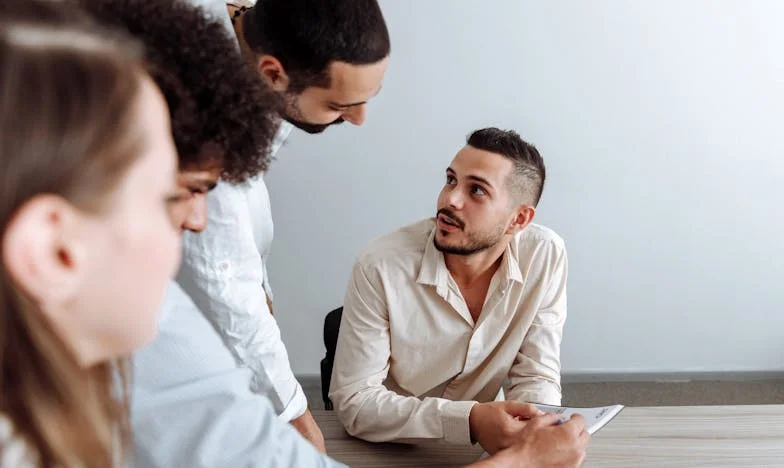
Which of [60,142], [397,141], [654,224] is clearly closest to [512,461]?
[60,142]

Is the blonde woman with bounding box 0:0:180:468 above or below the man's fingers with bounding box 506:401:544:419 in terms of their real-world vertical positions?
above

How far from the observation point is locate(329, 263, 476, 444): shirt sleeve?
1582 millimetres

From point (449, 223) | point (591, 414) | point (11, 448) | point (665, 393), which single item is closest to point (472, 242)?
point (449, 223)

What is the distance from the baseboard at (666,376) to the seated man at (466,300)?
1573 millimetres

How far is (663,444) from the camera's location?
154 centimetres

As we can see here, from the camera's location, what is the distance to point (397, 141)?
303 centimetres

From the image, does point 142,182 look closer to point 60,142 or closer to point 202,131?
point 60,142

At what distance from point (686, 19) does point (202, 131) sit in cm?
260

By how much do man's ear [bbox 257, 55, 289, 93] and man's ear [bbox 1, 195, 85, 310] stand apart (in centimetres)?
96

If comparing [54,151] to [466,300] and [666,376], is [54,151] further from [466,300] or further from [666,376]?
[666,376]

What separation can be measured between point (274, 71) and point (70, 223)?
3.25 feet

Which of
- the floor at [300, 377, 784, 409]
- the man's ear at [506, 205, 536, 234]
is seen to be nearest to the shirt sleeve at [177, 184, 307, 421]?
the man's ear at [506, 205, 536, 234]

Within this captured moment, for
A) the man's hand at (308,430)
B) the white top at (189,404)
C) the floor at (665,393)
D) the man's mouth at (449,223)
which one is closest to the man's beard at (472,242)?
the man's mouth at (449,223)

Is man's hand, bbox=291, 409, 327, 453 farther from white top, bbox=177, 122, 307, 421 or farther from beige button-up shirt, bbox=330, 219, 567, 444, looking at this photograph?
beige button-up shirt, bbox=330, 219, 567, 444
